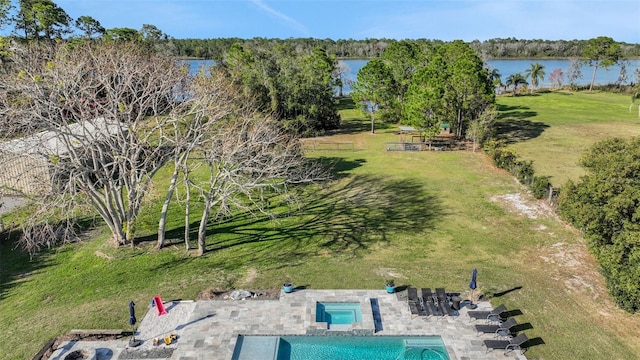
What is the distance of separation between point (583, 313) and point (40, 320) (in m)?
21.8

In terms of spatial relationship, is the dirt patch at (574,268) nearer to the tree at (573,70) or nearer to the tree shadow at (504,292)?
the tree shadow at (504,292)

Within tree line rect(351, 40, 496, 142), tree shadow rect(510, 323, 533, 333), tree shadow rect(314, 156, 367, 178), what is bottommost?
tree shadow rect(510, 323, 533, 333)

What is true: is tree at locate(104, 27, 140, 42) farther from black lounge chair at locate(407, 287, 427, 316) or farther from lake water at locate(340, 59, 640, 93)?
lake water at locate(340, 59, 640, 93)

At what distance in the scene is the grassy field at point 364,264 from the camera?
16266 mm

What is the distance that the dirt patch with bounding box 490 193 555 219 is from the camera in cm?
2634

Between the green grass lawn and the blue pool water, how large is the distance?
69.1ft

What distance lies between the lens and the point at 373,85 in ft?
167

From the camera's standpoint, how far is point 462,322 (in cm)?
1592

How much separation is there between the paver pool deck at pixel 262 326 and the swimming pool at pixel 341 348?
0.21m

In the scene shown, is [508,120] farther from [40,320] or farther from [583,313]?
[40,320]

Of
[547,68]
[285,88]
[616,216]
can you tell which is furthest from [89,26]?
[547,68]

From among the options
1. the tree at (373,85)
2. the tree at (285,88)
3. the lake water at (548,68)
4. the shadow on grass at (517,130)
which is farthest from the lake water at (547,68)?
the tree at (285,88)

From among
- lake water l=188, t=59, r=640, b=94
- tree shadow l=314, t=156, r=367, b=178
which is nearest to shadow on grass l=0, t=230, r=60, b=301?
tree shadow l=314, t=156, r=367, b=178

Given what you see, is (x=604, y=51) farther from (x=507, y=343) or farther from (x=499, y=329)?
(x=507, y=343)
